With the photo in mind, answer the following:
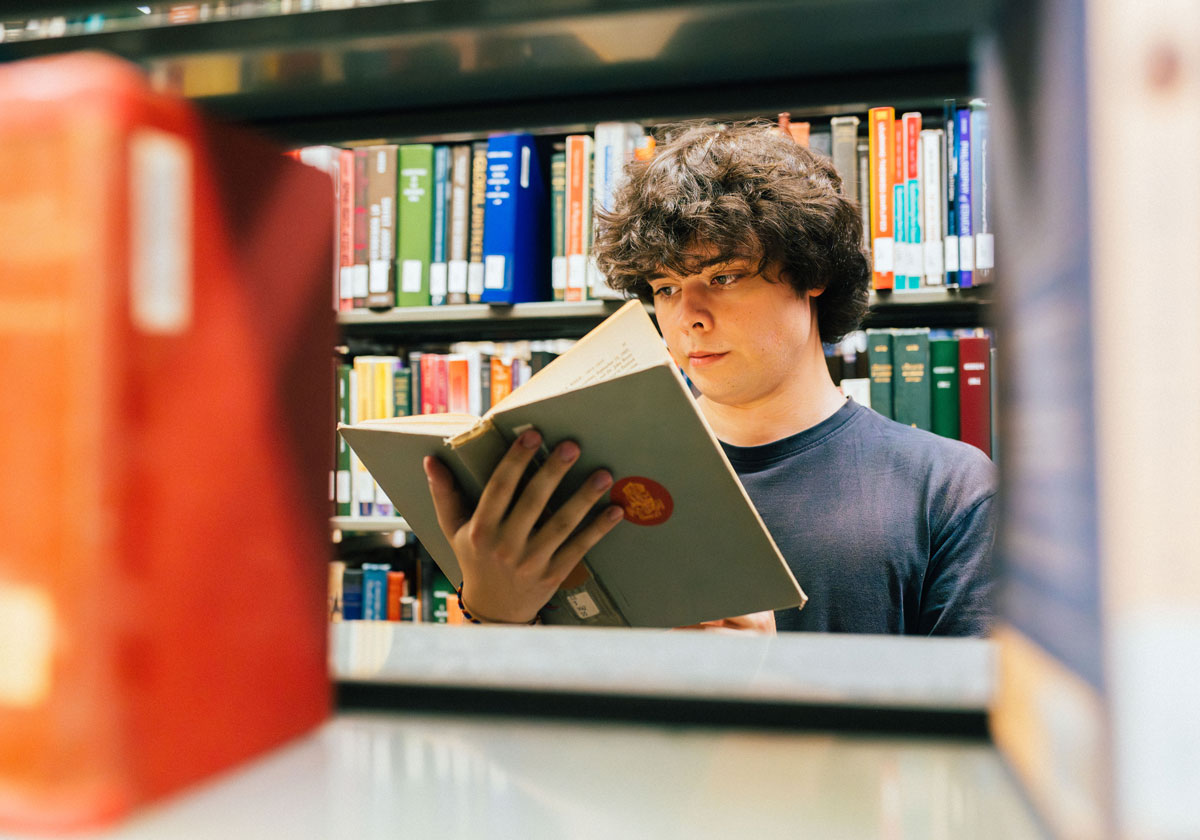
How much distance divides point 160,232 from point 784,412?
140cm

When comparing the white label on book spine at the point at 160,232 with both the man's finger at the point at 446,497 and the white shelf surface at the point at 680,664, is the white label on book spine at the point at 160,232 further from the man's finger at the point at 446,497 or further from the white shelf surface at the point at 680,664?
the man's finger at the point at 446,497

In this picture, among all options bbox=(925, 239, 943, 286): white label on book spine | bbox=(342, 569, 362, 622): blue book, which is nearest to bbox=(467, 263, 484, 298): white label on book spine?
bbox=(342, 569, 362, 622): blue book

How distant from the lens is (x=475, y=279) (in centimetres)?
189

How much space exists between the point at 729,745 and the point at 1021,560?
12 cm

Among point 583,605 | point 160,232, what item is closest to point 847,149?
point 583,605

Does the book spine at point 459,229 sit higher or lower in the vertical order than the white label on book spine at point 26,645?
higher

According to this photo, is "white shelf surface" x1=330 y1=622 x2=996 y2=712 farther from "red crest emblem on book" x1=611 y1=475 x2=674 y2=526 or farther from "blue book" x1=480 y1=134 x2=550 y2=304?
"blue book" x1=480 y1=134 x2=550 y2=304

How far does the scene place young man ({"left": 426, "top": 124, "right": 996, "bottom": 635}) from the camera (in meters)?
1.40

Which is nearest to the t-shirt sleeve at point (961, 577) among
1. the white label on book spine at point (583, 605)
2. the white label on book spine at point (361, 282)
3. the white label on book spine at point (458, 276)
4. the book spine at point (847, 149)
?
the white label on book spine at point (583, 605)

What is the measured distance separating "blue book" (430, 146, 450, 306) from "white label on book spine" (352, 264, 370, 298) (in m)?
0.16

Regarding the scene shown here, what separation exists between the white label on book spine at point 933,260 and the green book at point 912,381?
0.39 feet

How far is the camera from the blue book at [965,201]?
5.62 feet

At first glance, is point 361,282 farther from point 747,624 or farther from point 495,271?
point 747,624

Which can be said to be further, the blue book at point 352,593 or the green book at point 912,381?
the blue book at point 352,593
